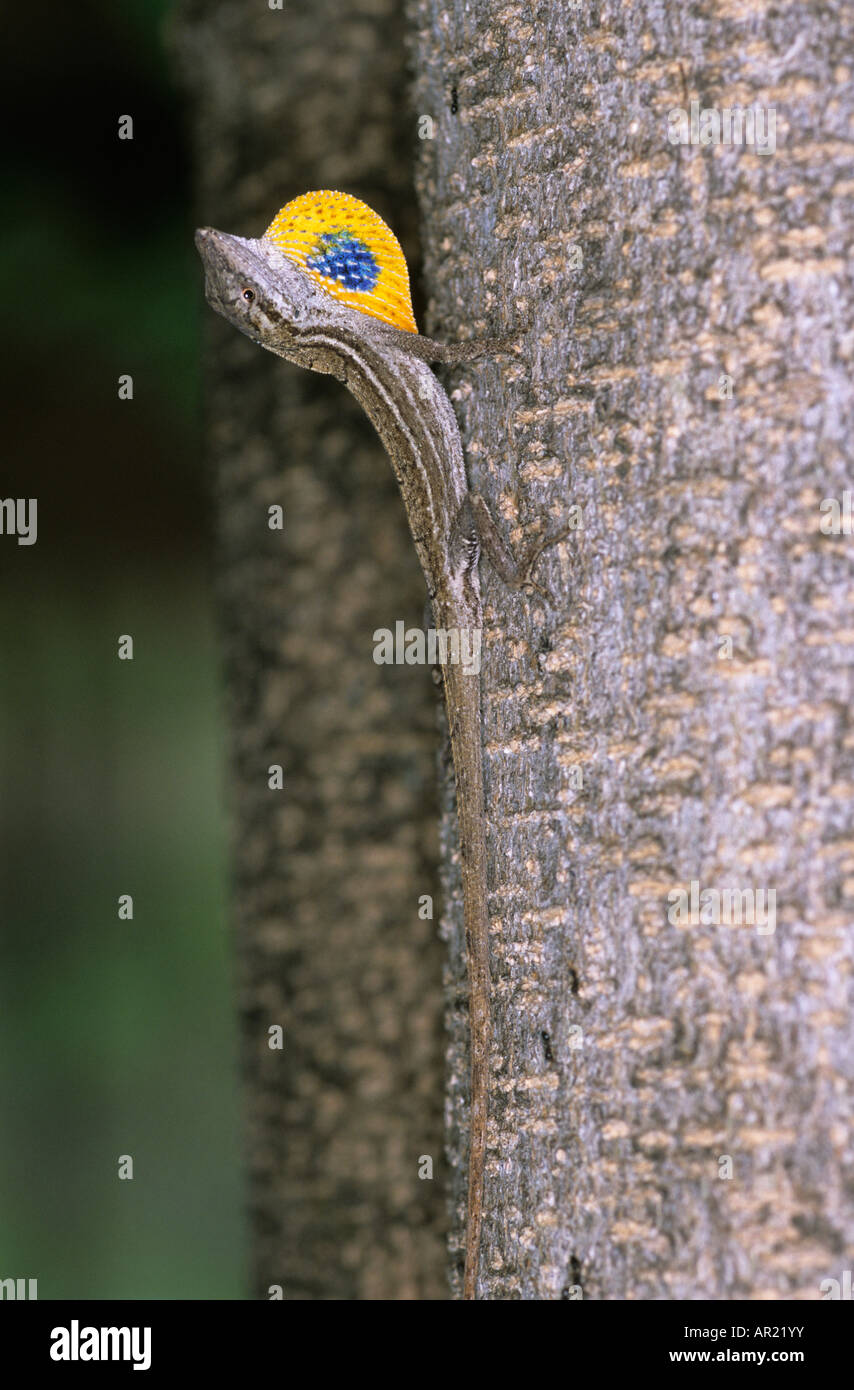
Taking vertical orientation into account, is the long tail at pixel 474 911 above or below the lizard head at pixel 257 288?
below

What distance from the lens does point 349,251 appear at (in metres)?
2.77

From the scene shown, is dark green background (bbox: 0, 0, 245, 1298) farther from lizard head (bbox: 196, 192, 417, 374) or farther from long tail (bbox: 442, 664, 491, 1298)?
long tail (bbox: 442, 664, 491, 1298)

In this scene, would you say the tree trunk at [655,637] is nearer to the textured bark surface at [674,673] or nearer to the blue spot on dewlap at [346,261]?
the textured bark surface at [674,673]

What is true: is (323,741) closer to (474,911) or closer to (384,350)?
(384,350)

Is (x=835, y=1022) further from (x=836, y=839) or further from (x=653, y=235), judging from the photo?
(x=653, y=235)

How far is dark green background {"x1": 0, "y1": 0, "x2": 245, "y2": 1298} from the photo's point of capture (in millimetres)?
6586

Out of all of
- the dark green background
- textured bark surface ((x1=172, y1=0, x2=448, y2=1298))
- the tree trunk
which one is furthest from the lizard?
the dark green background

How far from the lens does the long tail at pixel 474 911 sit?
7.37 feet

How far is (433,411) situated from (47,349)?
4.87 meters

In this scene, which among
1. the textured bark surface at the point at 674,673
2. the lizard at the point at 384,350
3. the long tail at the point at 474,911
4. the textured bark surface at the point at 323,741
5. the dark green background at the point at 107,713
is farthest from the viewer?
the dark green background at the point at 107,713

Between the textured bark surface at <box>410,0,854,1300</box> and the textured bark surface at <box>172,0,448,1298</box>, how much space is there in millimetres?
2034

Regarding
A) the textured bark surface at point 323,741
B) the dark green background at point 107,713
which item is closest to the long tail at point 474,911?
the textured bark surface at point 323,741

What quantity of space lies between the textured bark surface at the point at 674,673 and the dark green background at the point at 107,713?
456cm

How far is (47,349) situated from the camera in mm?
6945
